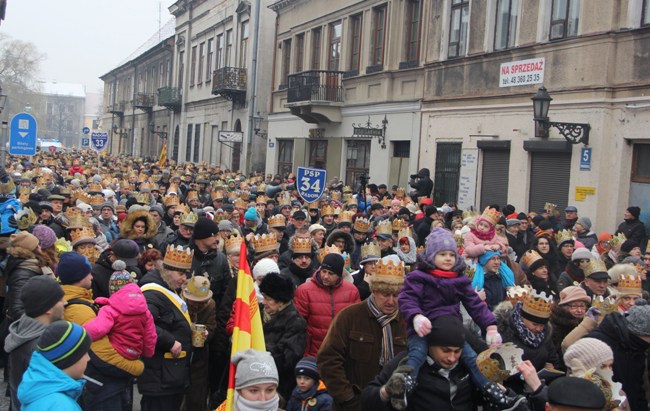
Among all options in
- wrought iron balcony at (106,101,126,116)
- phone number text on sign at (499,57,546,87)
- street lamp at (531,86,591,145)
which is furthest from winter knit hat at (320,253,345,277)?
wrought iron balcony at (106,101,126,116)

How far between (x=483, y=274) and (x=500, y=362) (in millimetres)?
3288

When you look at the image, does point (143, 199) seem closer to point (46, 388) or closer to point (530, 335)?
point (530, 335)

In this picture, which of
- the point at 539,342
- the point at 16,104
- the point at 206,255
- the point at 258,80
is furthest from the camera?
the point at 16,104

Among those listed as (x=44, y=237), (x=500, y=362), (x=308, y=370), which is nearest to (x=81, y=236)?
(x=44, y=237)

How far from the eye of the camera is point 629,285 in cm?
638

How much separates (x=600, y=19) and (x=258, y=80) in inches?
887

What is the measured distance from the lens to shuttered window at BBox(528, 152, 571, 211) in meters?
15.8

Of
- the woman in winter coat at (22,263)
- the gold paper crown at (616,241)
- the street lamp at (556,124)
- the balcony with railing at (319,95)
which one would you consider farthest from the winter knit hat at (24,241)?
the balcony with railing at (319,95)

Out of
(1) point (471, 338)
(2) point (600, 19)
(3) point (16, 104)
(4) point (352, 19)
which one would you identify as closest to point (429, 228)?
(2) point (600, 19)

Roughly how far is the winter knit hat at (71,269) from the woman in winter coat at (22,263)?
126cm

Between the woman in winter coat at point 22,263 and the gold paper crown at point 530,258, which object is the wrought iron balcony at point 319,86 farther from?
the woman in winter coat at point 22,263

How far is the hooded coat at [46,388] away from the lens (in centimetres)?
355

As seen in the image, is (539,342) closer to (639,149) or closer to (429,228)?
(429,228)

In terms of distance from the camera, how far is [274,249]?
7629mm
